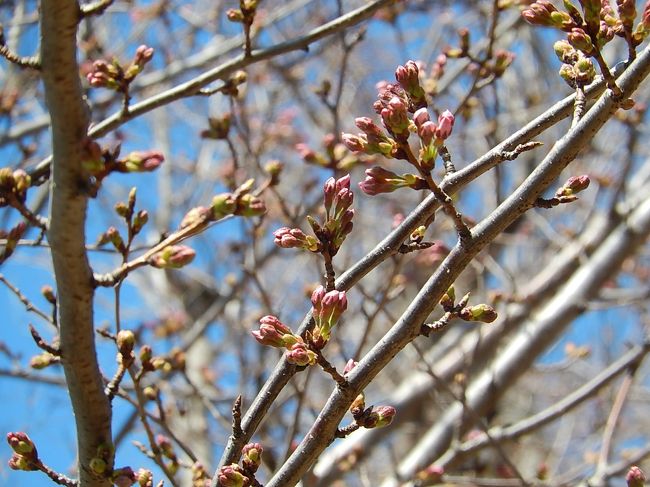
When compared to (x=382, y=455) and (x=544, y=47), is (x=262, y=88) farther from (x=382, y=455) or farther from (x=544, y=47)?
(x=382, y=455)

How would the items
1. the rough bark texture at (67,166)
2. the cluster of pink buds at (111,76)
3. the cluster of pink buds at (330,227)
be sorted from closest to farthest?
the rough bark texture at (67,166)
the cluster of pink buds at (330,227)
the cluster of pink buds at (111,76)

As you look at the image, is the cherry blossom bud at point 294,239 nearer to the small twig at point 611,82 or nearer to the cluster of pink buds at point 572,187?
the cluster of pink buds at point 572,187

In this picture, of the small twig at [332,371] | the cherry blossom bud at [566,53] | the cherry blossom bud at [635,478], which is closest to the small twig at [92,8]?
the small twig at [332,371]

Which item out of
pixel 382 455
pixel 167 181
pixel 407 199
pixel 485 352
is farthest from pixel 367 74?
pixel 485 352

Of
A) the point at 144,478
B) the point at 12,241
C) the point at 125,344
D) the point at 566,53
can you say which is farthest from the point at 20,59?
the point at 566,53

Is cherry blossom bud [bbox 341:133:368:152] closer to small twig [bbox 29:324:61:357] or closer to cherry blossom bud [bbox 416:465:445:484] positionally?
small twig [bbox 29:324:61:357]

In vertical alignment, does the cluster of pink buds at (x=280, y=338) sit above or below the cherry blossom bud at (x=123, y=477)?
above
